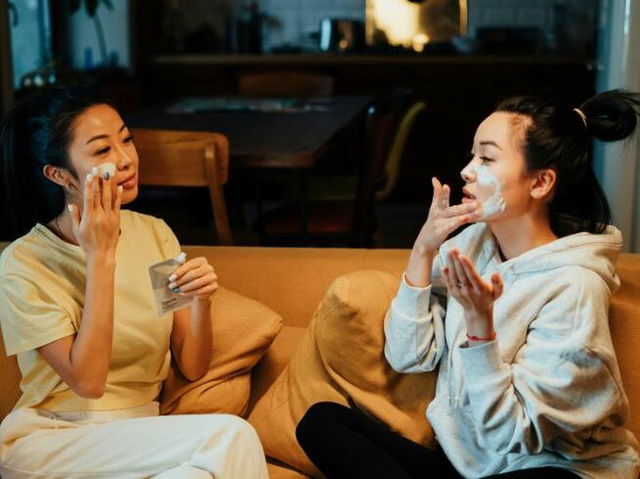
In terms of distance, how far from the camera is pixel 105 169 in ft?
5.99

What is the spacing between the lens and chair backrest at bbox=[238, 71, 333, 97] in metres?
5.22

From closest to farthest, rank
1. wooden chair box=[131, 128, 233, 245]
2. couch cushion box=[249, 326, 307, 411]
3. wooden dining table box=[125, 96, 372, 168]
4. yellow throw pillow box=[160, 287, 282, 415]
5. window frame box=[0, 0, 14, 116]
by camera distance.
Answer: yellow throw pillow box=[160, 287, 282, 415] → couch cushion box=[249, 326, 307, 411] → wooden chair box=[131, 128, 233, 245] → wooden dining table box=[125, 96, 372, 168] → window frame box=[0, 0, 14, 116]

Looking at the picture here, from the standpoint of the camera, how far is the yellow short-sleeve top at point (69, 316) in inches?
70.6

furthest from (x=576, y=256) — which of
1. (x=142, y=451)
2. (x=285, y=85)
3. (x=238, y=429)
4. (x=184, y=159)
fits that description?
(x=285, y=85)

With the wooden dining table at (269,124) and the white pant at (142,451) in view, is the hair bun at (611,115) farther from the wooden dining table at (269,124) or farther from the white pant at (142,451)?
the wooden dining table at (269,124)

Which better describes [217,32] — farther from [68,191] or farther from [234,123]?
[68,191]

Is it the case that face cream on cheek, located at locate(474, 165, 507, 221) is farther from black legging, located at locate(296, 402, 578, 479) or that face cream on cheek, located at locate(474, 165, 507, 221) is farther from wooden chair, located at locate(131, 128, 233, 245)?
wooden chair, located at locate(131, 128, 233, 245)

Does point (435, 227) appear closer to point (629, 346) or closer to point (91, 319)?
point (629, 346)

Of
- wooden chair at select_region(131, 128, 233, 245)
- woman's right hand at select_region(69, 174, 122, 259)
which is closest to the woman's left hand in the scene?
woman's right hand at select_region(69, 174, 122, 259)

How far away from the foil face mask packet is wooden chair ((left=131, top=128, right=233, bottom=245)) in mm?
1191

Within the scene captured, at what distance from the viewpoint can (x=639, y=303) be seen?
200 cm

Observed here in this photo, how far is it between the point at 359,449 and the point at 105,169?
2.29ft

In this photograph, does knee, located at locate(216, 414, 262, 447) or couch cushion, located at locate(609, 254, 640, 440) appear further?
couch cushion, located at locate(609, 254, 640, 440)

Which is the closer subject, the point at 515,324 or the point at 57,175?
the point at 515,324
